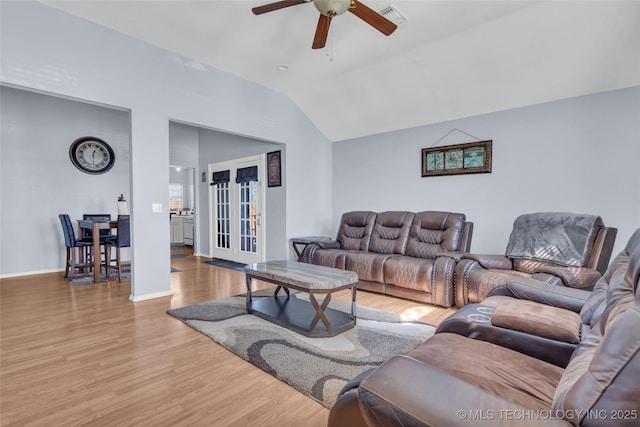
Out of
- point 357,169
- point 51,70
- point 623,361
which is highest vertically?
point 51,70

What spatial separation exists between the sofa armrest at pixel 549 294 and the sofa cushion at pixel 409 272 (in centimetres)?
139

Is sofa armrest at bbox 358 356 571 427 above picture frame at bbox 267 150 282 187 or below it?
below

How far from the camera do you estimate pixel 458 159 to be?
4.45 meters

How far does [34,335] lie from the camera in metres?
2.68

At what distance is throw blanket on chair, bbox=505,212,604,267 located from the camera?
3010 millimetres

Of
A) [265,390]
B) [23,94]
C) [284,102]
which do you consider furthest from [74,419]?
[23,94]

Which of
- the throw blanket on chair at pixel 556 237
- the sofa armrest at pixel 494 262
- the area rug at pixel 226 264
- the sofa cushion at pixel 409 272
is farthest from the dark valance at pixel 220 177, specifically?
the throw blanket on chair at pixel 556 237

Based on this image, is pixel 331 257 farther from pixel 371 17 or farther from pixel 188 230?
pixel 188 230

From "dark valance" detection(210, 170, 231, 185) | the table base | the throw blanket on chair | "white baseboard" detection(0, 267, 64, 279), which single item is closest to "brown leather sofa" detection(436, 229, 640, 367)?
the table base

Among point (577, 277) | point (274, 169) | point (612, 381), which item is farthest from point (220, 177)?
point (612, 381)

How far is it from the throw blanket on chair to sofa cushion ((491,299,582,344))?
1722mm

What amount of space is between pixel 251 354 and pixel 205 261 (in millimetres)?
4567

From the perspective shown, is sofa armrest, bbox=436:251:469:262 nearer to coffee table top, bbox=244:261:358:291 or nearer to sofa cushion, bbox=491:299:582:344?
coffee table top, bbox=244:261:358:291

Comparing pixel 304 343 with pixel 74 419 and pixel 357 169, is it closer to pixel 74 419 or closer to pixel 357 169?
pixel 74 419
